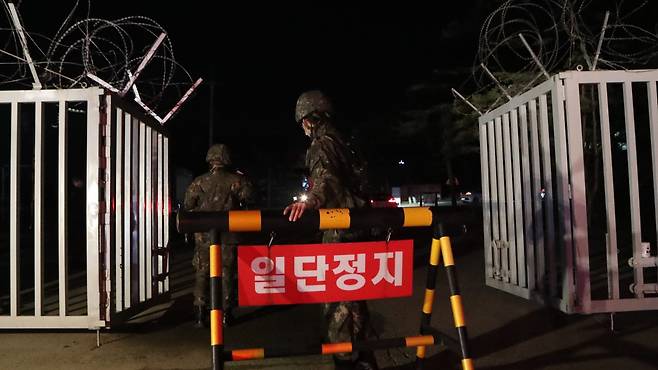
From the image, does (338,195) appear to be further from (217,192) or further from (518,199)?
(518,199)

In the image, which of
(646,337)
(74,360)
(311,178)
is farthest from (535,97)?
(74,360)

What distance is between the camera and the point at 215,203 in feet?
20.1

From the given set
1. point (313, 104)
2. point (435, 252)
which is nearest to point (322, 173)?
point (313, 104)

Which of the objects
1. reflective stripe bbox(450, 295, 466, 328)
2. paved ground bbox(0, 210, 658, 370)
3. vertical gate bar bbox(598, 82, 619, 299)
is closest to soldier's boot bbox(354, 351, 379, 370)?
paved ground bbox(0, 210, 658, 370)

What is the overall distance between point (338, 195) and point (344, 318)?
90 cm

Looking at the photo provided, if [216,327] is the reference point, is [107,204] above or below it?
above

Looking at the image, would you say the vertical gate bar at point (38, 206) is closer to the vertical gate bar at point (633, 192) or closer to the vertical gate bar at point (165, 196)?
the vertical gate bar at point (165, 196)

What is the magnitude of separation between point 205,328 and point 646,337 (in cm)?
432

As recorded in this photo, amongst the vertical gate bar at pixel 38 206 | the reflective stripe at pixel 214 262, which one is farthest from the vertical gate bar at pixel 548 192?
the vertical gate bar at pixel 38 206

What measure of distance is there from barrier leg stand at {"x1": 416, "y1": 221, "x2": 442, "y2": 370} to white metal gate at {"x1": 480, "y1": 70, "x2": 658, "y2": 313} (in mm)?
2011

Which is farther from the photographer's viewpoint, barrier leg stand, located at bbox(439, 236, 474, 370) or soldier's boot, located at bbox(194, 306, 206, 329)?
soldier's boot, located at bbox(194, 306, 206, 329)

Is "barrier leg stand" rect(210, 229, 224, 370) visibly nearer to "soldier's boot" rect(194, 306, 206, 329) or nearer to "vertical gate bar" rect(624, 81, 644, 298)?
"soldier's boot" rect(194, 306, 206, 329)

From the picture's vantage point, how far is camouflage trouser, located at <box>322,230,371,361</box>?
164 inches

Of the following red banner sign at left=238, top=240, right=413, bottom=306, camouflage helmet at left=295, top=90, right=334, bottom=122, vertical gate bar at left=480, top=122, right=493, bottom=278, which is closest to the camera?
red banner sign at left=238, top=240, right=413, bottom=306
